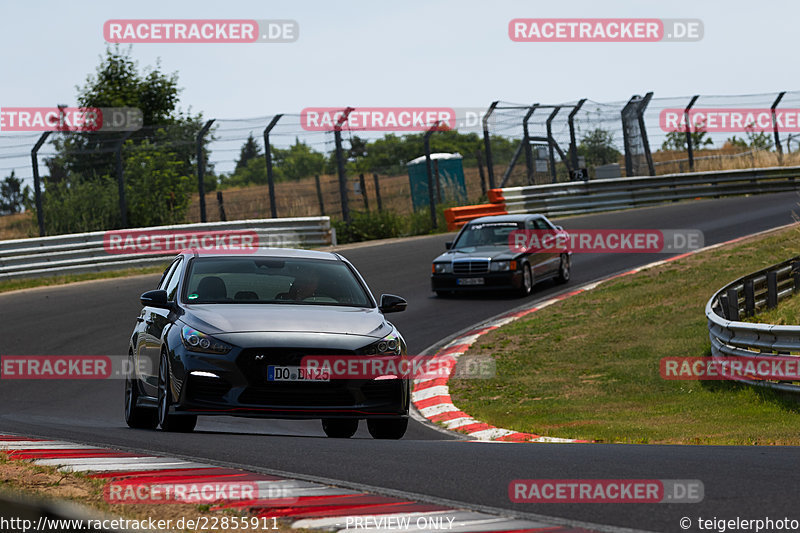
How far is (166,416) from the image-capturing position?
8352mm

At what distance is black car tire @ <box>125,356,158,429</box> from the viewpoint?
9391 mm

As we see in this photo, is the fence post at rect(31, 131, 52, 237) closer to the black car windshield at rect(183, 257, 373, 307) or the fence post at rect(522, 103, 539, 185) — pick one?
the fence post at rect(522, 103, 539, 185)

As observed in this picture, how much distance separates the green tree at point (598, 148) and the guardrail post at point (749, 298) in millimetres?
19536

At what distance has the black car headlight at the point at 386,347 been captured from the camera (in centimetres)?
825

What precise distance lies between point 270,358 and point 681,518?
157 inches

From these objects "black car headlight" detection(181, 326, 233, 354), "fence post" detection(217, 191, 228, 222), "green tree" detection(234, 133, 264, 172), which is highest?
"green tree" detection(234, 133, 264, 172)

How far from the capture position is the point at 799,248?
19.1 meters

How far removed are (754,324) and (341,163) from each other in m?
17.9

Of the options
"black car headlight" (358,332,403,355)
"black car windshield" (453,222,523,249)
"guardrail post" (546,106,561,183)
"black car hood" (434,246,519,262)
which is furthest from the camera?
"guardrail post" (546,106,561,183)

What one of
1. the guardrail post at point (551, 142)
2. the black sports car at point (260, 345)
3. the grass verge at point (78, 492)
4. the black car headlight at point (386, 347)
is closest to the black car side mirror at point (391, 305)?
the black sports car at point (260, 345)

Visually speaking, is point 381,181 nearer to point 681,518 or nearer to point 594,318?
point 594,318

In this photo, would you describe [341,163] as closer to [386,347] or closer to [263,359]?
[386,347]

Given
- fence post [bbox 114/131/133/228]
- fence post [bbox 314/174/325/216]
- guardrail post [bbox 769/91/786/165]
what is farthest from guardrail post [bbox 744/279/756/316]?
guardrail post [bbox 769/91/786/165]

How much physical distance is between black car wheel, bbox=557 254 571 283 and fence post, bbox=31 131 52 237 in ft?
38.8
